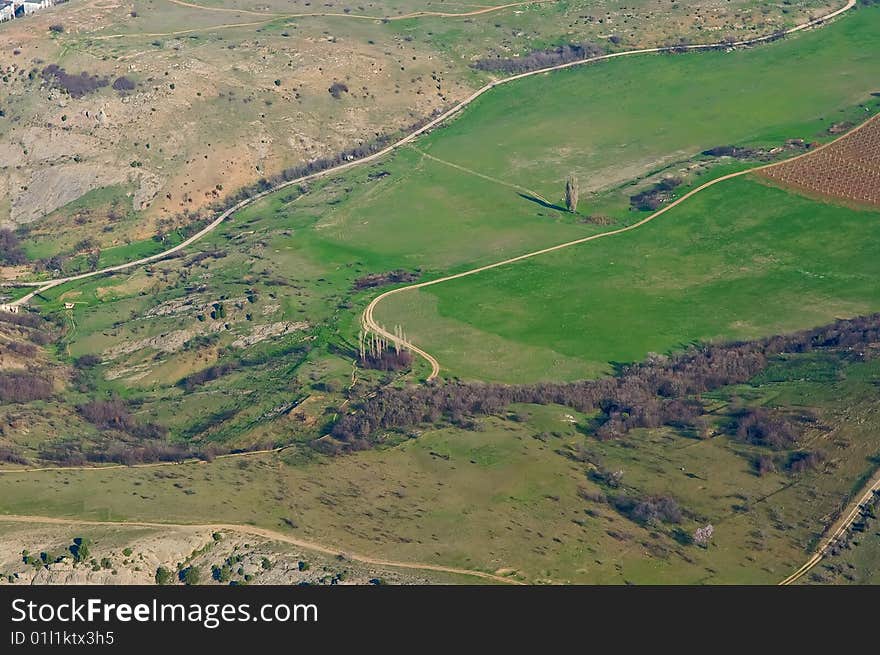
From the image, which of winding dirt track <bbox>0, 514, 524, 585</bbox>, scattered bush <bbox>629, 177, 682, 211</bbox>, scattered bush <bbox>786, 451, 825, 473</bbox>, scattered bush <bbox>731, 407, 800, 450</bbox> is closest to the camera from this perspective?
winding dirt track <bbox>0, 514, 524, 585</bbox>

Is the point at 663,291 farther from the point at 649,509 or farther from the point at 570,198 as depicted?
the point at 649,509

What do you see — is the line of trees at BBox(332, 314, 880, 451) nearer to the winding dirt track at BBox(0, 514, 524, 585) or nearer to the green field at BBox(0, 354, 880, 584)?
the green field at BBox(0, 354, 880, 584)

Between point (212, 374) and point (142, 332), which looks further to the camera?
point (142, 332)

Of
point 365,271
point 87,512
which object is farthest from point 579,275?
point 87,512

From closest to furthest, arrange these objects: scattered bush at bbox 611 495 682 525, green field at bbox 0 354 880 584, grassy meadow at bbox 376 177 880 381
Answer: green field at bbox 0 354 880 584, scattered bush at bbox 611 495 682 525, grassy meadow at bbox 376 177 880 381

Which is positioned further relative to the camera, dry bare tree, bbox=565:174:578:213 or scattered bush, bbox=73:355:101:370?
dry bare tree, bbox=565:174:578:213

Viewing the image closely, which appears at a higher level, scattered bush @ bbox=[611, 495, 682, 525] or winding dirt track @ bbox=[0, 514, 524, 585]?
winding dirt track @ bbox=[0, 514, 524, 585]

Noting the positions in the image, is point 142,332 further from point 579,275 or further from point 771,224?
point 771,224

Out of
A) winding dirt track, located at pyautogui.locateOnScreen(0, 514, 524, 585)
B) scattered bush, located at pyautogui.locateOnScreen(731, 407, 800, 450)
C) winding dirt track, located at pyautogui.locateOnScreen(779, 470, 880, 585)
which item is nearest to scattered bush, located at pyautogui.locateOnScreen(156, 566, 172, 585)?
winding dirt track, located at pyautogui.locateOnScreen(0, 514, 524, 585)

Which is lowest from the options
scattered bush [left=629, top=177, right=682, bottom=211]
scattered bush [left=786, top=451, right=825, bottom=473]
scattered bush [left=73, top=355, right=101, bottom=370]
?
scattered bush [left=786, top=451, right=825, bottom=473]
